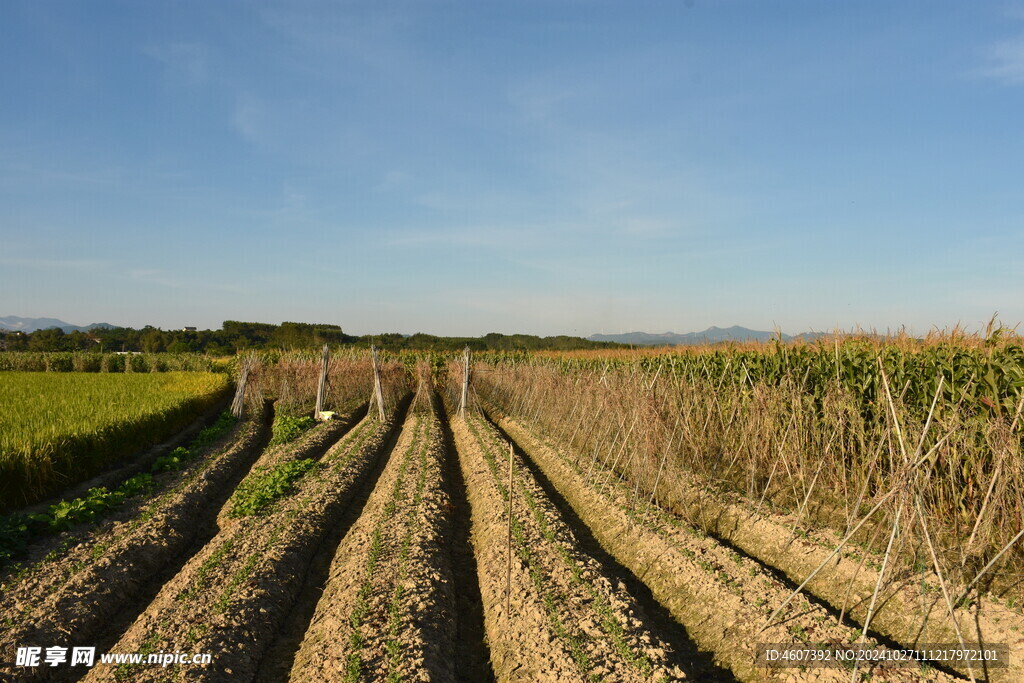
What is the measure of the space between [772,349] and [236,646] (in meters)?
11.3

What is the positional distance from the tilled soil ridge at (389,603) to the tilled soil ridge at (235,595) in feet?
1.46

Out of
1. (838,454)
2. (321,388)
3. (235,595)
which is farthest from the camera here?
(321,388)

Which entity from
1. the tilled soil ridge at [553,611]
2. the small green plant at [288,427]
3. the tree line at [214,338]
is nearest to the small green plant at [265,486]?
the small green plant at [288,427]

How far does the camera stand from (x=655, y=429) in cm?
930

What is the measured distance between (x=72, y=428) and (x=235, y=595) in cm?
704

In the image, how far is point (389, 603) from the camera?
571 cm

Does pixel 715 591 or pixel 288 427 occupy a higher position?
pixel 288 427

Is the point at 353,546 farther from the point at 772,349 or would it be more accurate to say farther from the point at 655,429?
the point at 772,349

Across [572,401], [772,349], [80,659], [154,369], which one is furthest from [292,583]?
[154,369]

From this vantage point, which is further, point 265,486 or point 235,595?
point 265,486

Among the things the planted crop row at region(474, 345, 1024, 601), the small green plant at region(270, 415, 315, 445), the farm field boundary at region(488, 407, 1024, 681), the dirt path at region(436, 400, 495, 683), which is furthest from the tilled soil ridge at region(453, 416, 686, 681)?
the small green plant at region(270, 415, 315, 445)

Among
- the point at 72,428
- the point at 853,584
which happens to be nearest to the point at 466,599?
the point at 853,584

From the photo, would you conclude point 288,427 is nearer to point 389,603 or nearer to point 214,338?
point 389,603

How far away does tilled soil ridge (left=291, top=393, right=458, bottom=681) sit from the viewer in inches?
187
